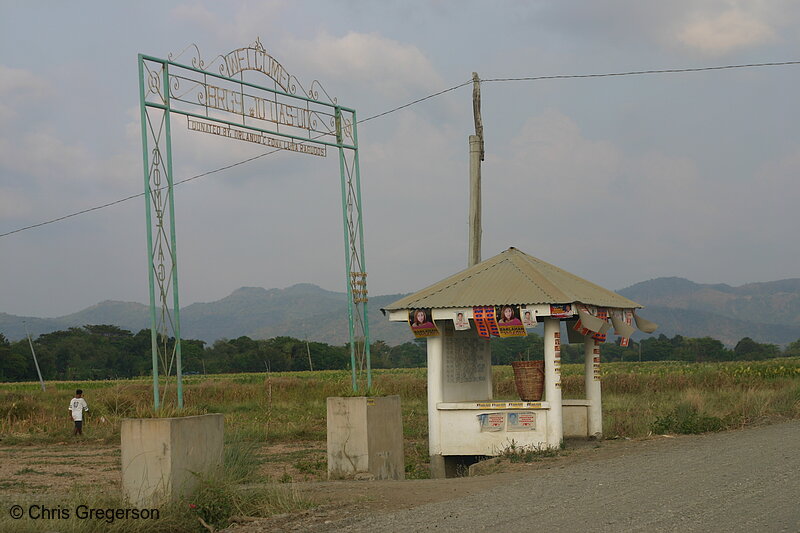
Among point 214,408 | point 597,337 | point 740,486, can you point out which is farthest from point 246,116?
point 214,408

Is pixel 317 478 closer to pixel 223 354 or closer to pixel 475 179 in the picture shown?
pixel 475 179

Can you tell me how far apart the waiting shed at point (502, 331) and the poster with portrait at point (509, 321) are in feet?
0.06

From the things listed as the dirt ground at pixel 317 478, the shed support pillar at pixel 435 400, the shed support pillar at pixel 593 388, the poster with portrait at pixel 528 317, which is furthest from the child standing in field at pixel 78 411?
the poster with portrait at pixel 528 317

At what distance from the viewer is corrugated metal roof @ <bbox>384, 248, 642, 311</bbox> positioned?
1634 cm

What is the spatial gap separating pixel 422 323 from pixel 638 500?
705 centimetres

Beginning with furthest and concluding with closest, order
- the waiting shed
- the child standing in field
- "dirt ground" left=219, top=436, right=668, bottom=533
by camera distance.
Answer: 1. the child standing in field
2. the waiting shed
3. "dirt ground" left=219, top=436, right=668, bottom=533

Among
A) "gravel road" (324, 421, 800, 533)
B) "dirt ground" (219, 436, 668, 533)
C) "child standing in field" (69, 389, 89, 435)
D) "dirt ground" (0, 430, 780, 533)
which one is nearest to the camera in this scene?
"gravel road" (324, 421, 800, 533)

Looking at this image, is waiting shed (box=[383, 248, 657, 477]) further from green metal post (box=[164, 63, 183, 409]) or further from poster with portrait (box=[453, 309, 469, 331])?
green metal post (box=[164, 63, 183, 409])

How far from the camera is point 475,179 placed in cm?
2222

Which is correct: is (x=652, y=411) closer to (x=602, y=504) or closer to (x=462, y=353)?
(x=462, y=353)

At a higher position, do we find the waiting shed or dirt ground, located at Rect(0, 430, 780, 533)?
the waiting shed

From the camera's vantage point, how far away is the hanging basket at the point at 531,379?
56.9 feet

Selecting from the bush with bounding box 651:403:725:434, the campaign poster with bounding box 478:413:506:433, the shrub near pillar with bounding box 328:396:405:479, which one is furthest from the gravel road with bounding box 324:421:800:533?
the bush with bounding box 651:403:725:434

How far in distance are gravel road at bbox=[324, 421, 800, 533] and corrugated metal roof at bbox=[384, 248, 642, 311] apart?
324 centimetres
